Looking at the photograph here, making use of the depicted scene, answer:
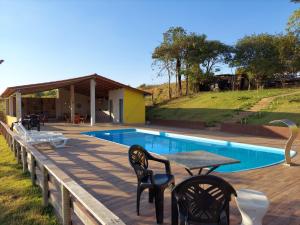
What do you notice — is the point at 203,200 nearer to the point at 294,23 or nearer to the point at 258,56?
the point at 294,23

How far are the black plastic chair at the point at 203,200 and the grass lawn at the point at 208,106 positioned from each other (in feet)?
49.6

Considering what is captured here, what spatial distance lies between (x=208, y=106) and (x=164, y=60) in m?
9.89

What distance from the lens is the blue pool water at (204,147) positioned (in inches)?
340

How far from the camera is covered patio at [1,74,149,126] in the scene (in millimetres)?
17547

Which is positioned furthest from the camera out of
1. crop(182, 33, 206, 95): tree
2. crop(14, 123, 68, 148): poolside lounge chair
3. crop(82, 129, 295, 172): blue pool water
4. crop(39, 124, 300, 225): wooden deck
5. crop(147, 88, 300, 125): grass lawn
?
crop(182, 33, 206, 95): tree

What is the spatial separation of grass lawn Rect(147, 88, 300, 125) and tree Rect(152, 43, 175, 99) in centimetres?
471

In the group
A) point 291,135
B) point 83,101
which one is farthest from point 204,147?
point 83,101

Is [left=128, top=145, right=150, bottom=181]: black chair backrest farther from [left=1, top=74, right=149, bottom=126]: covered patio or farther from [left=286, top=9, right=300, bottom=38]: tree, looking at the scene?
[left=286, top=9, right=300, bottom=38]: tree

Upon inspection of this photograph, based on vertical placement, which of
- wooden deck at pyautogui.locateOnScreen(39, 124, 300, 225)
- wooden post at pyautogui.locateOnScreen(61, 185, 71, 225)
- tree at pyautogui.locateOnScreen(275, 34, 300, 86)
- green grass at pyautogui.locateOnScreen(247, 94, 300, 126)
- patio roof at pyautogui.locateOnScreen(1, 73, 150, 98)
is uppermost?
tree at pyautogui.locateOnScreen(275, 34, 300, 86)

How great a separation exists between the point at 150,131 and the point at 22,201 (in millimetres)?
11663

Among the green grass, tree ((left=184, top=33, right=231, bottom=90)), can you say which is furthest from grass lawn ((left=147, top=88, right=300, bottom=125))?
tree ((left=184, top=33, right=231, bottom=90))

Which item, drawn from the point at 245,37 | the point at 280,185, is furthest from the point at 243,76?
the point at 280,185

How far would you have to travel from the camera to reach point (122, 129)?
17250mm

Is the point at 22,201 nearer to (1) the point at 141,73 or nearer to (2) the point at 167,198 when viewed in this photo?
(2) the point at 167,198
